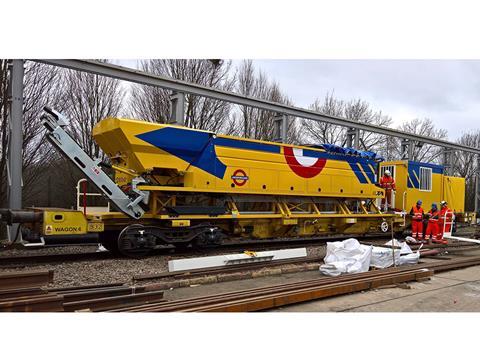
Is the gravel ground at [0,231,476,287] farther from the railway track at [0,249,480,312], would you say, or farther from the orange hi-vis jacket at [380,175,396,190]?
the orange hi-vis jacket at [380,175,396,190]

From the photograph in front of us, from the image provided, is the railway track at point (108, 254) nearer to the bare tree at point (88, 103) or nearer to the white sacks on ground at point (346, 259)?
the white sacks on ground at point (346, 259)

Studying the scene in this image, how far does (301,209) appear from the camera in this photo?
1295cm

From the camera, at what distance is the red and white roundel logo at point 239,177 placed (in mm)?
11031

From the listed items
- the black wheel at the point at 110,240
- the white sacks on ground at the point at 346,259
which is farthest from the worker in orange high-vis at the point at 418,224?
the black wheel at the point at 110,240

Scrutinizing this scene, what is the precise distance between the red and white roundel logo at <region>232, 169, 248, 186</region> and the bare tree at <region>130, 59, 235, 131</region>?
1095cm

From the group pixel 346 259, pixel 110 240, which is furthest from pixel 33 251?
pixel 346 259

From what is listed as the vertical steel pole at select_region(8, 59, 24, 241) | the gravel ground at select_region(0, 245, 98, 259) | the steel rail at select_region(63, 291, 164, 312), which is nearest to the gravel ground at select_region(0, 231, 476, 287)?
the gravel ground at select_region(0, 245, 98, 259)

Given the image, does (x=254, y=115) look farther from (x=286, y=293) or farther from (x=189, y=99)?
(x=286, y=293)

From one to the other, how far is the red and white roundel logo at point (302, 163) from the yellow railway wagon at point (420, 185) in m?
4.76

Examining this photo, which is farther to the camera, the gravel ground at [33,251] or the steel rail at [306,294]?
the gravel ground at [33,251]

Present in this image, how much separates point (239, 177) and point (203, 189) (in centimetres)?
124

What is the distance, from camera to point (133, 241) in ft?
30.1

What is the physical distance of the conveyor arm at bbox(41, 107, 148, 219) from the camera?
8523 millimetres

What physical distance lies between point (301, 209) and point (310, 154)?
1.76 m
